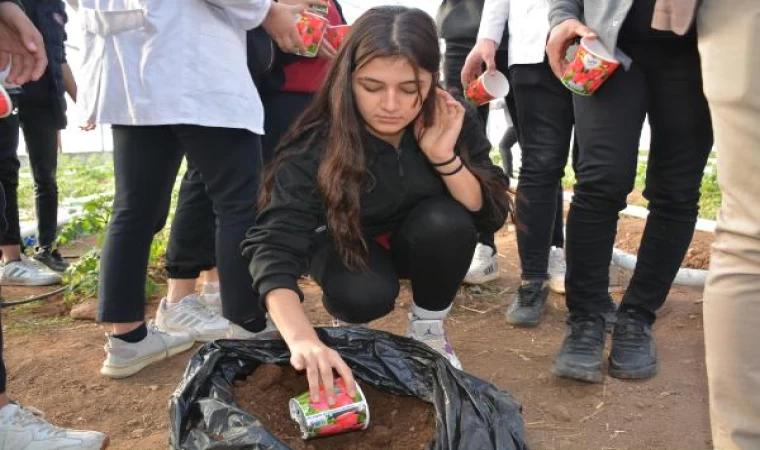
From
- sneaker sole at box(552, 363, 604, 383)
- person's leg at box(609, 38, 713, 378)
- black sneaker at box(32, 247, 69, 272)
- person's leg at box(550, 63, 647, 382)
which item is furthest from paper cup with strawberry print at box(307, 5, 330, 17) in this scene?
black sneaker at box(32, 247, 69, 272)

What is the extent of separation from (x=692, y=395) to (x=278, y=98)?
5.27 feet

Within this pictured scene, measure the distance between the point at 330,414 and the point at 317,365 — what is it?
110mm

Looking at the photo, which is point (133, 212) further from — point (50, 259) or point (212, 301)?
point (50, 259)

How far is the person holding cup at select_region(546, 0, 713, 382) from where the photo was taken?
1.87 meters

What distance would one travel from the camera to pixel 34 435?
4.98 feet

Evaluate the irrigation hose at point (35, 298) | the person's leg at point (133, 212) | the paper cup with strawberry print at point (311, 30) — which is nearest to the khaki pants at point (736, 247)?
the paper cup with strawberry print at point (311, 30)

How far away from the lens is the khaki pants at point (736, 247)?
1177 millimetres

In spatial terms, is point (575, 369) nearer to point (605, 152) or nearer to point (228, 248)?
point (605, 152)

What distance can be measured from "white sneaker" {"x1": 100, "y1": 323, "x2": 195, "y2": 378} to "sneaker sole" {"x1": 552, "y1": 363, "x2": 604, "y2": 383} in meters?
1.18

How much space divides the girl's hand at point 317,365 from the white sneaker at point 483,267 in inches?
63.8

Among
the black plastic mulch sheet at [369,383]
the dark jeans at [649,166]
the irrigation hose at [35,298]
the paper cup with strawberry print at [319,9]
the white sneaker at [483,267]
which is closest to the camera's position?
the black plastic mulch sheet at [369,383]

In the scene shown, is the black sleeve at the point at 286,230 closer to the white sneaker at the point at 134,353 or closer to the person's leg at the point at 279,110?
the white sneaker at the point at 134,353

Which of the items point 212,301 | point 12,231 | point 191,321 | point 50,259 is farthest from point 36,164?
point 191,321

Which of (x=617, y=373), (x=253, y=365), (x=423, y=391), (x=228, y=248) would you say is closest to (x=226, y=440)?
(x=253, y=365)
